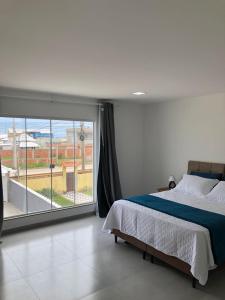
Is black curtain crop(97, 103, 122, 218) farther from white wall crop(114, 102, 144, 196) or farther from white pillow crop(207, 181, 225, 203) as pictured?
white pillow crop(207, 181, 225, 203)

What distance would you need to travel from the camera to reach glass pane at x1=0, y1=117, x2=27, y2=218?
399cm

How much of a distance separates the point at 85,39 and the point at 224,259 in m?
2.64

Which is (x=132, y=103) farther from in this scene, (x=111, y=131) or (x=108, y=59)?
(x=108, y=59)

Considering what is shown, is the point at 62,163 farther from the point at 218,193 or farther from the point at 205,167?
the point at 218,193

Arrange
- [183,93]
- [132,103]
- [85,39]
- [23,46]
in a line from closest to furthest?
1. [85,39]
2. [23,46]
3. [183,93]
4. [132,103]

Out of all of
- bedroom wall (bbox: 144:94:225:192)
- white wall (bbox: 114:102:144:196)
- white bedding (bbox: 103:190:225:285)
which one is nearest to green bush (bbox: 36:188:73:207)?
white wall (bbox: 114:102:144:196)

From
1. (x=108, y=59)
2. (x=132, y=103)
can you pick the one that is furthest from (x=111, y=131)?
(x=108, y=59)

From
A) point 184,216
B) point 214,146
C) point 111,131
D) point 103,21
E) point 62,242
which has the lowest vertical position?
point 62,242

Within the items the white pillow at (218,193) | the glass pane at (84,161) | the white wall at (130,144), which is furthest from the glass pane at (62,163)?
the white pillow at (218,193)

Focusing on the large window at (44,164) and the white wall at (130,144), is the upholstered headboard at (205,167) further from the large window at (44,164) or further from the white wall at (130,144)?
the large window at (44,164)

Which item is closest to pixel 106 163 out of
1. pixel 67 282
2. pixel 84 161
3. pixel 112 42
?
pixel 84 161

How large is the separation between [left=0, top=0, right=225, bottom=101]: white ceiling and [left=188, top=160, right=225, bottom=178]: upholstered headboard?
60.0 inches

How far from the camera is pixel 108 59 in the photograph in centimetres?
226

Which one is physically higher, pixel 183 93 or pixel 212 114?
pixel 183 93
